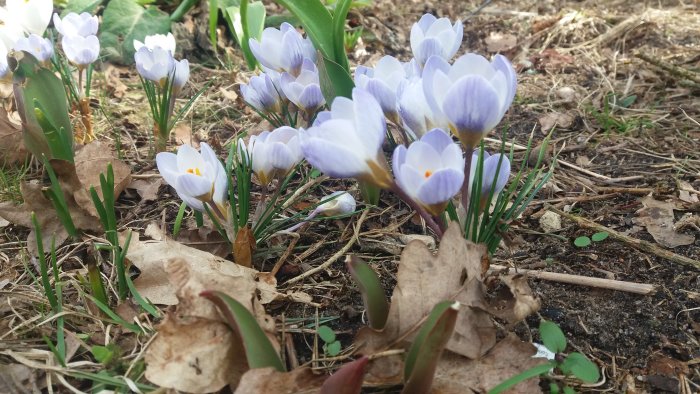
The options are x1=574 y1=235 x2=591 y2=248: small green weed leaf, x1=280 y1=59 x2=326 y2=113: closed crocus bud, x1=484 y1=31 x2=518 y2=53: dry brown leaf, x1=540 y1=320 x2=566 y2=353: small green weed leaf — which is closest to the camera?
x1=540 y1=320 x2=566 y2=353: small green weed leaf

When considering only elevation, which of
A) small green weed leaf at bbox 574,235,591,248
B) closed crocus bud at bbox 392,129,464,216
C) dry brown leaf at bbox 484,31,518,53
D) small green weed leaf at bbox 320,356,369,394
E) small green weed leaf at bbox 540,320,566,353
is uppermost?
closed crocus bud at bbox 392,129,464,216

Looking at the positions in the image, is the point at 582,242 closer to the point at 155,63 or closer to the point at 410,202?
the point at 410,202

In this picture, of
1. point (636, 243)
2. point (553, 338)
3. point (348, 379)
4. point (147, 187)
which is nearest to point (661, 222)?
point (636, 243)

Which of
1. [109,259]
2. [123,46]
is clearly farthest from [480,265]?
[123,46]

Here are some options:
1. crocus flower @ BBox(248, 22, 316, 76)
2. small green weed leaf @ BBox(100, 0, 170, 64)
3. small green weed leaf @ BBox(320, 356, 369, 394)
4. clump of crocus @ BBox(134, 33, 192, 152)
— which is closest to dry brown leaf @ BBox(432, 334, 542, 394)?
small green weed leaf @ BBox(320, 356, 369, 394)

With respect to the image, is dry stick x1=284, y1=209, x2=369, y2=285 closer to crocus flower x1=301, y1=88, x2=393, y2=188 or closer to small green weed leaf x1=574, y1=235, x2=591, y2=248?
crocus flower x1=301, y1=88, x2=393, y2=188

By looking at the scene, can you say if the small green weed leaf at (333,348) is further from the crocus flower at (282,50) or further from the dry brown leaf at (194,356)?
the crocus flower at (282,50)

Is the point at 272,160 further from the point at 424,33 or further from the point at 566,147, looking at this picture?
the point at 566,147
